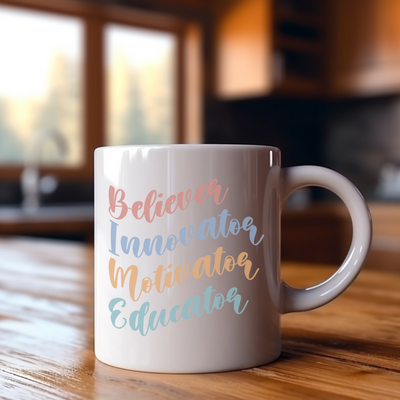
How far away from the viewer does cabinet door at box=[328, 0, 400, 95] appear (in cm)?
330

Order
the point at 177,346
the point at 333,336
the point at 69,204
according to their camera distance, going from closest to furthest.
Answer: the point at 177,346, the point at 333,336, the point at 69,204

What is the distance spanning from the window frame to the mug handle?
105 inches

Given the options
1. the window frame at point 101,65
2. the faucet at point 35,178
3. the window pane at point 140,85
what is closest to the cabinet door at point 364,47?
the window frame at point 101,65

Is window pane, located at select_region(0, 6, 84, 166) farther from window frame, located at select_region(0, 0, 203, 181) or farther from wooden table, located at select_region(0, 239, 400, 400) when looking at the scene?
wooden table, located at select_region(0, 239, 400, 400)

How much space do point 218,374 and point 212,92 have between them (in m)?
3.41

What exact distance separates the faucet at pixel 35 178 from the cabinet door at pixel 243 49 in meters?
1.14

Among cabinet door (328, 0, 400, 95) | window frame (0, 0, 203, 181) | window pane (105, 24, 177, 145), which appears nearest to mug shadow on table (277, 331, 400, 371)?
window frame (0, 0, 203, 181)

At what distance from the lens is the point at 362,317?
0.56 m

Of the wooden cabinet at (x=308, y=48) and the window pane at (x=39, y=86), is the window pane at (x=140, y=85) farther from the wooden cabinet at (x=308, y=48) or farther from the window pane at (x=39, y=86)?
the wooden cabinet at (x=308, y=48)

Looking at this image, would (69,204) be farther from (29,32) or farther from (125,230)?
(125,230)

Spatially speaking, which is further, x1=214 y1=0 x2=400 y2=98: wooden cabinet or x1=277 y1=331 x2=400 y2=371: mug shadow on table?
x1=214 y1=0 x2=400 y2=98: wooden cabinet

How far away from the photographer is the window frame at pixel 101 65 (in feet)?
10.2

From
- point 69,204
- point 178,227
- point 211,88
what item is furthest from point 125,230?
point 211,88

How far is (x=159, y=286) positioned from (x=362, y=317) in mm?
255
